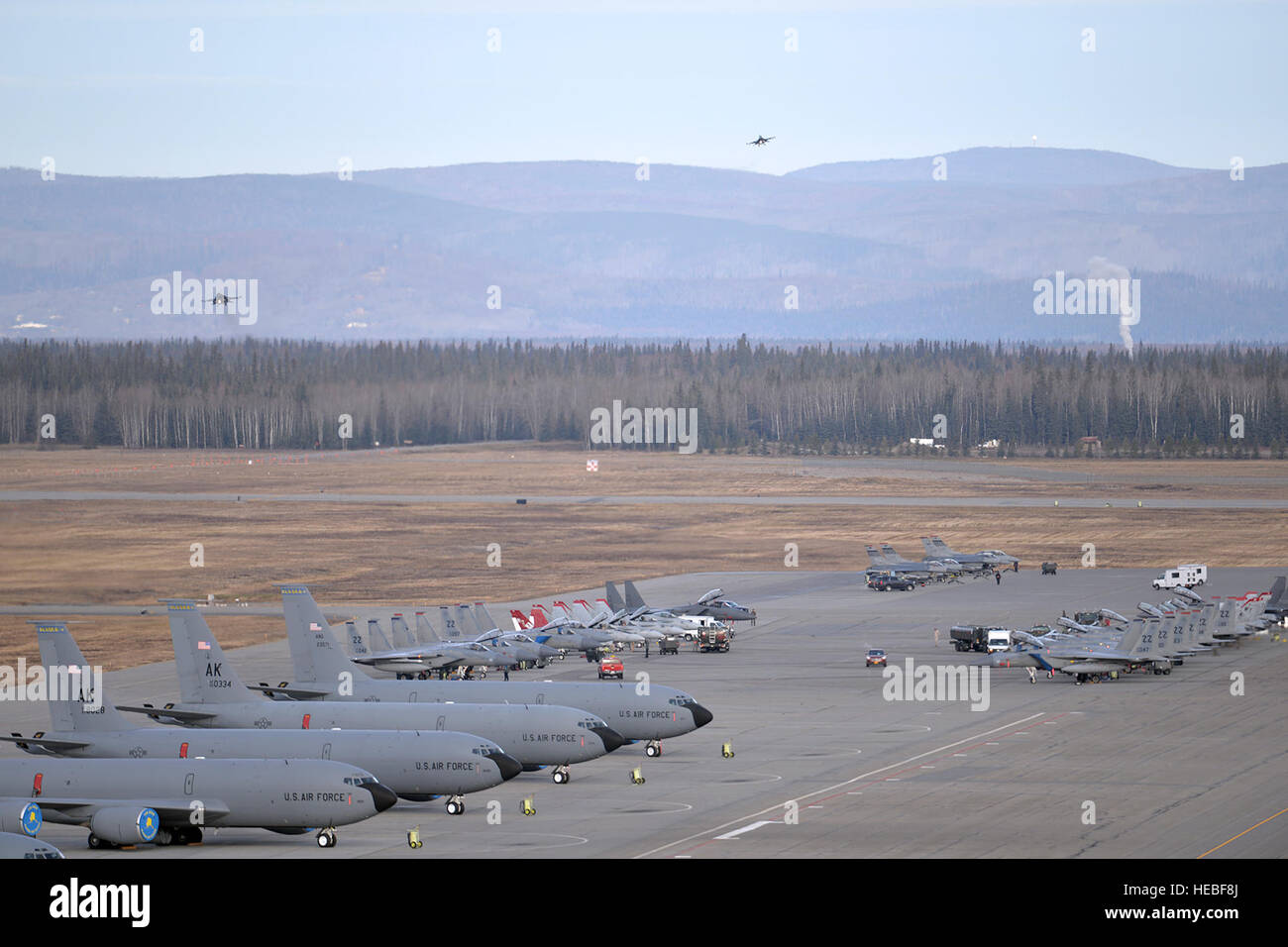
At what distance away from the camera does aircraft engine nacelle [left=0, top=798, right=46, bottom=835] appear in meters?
50.8

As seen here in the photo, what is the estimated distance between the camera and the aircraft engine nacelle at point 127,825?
54.0 metres

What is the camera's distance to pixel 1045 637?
312 ft

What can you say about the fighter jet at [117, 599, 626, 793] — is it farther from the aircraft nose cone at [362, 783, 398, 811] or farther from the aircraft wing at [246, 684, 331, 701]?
the aircraft nose cone at [362, 783, 398, 811]

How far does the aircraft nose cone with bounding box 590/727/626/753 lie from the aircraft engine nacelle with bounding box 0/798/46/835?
22.4 metres

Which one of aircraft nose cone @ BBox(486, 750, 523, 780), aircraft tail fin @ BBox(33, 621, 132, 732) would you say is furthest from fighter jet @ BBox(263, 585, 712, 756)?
aircraft tail fin @ BBox(33, 621, 132, 732)

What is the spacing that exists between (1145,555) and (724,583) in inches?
1569

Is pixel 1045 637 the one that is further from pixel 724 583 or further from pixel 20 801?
pixel 20 801

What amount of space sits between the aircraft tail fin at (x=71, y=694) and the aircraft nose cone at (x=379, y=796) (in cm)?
1130

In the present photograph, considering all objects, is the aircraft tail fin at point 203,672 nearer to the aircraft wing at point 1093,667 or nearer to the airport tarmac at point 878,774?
the airport tarmac at point 878,774

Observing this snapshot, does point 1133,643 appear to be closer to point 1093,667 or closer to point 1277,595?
point 1093,667

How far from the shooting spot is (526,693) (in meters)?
72.1

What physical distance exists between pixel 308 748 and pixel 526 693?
13.6 meters
